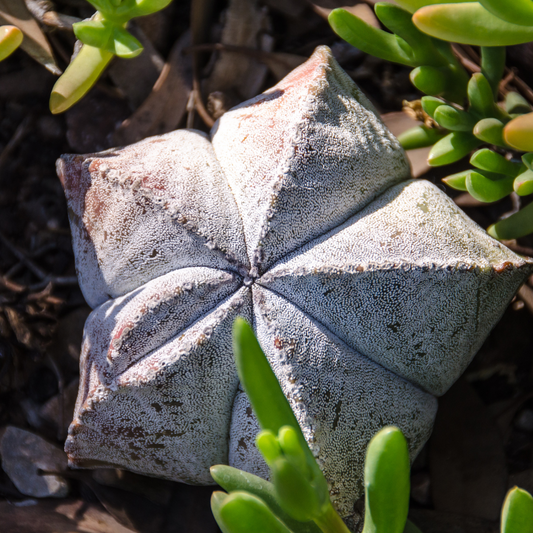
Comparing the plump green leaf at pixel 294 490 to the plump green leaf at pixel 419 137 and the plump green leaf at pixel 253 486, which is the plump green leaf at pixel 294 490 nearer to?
the plump green leaf at pixel 253 486

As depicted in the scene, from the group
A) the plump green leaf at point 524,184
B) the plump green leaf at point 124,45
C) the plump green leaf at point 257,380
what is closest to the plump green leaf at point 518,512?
the plump green leaf at point 257,380

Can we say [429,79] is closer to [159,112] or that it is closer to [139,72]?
[159,112]

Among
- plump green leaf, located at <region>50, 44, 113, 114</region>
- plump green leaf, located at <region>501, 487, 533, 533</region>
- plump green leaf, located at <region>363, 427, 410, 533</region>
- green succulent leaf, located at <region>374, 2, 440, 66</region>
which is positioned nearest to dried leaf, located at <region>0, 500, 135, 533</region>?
plump green leaf, located at <region>363, 427, 410, 533</region>

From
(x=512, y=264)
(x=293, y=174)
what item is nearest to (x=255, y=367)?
(x=293, y=174)

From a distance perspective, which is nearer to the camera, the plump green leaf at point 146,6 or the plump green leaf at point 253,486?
the plump green leaf at point 253,486

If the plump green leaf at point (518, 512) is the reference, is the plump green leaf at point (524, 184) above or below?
above

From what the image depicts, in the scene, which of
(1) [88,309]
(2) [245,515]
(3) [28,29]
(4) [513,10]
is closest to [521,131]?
(4) [513,10]

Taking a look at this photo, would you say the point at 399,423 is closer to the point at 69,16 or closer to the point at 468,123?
the point at 468,123

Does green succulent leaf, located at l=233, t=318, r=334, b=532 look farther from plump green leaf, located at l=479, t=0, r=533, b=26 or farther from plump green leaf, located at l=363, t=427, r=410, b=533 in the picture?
plump green leaf, located at l=479, t=0, r=533, b=26
